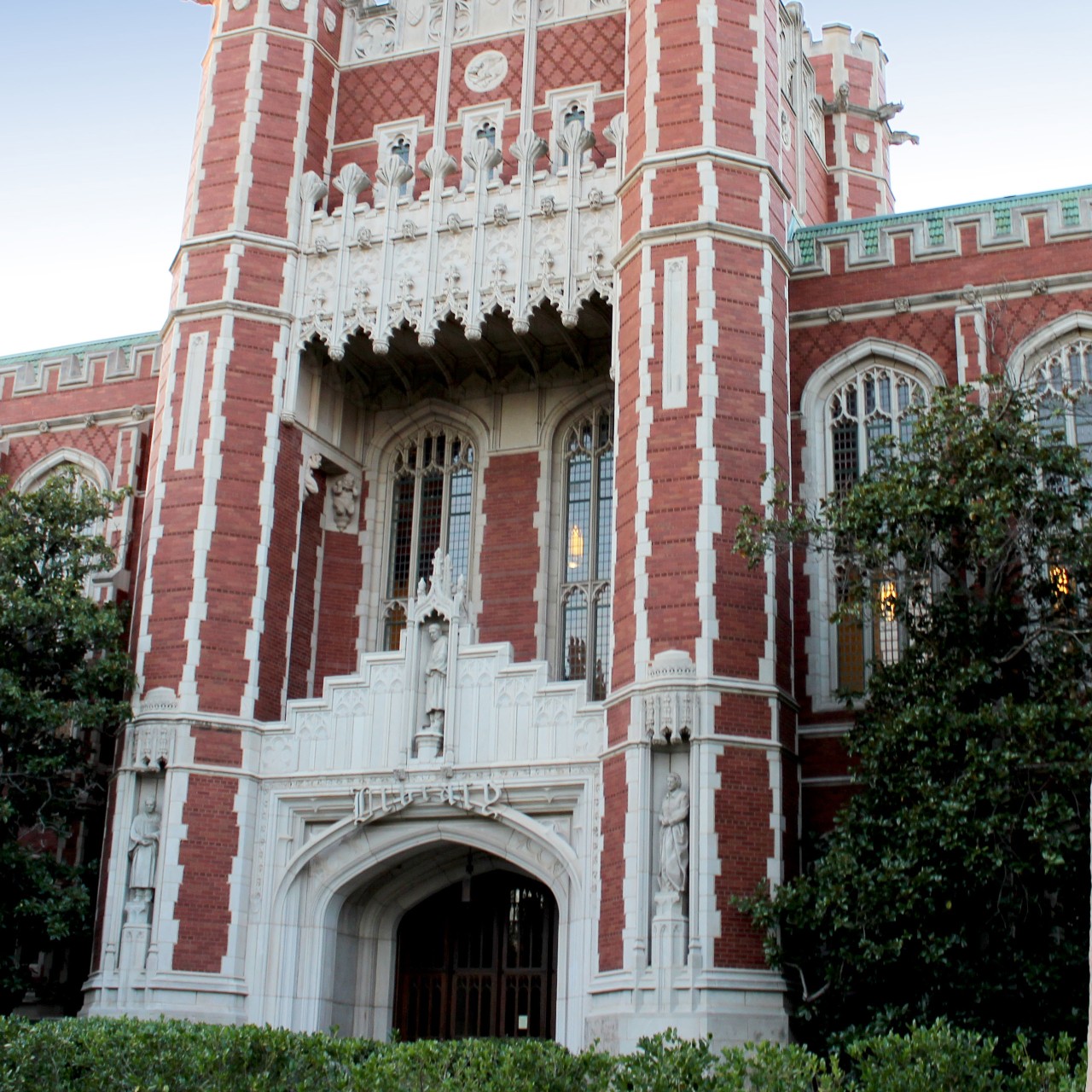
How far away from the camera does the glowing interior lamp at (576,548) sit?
77.0ft

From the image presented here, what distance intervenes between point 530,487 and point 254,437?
4.15m

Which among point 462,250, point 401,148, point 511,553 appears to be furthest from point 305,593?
point 401,148

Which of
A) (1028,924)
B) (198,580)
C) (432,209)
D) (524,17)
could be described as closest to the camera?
(1028,924)

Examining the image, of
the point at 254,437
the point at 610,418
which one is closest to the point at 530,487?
the point at 610,418

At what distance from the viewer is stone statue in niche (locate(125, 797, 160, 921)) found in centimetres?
2011

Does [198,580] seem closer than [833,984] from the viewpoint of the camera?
No

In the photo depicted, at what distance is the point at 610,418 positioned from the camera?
23.9 meters

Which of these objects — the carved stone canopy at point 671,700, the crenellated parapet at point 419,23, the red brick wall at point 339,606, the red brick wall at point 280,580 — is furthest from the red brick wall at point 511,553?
the crenellated parapet at point 419,23

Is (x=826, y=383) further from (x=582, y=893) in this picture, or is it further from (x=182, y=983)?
(x=182, y=983)

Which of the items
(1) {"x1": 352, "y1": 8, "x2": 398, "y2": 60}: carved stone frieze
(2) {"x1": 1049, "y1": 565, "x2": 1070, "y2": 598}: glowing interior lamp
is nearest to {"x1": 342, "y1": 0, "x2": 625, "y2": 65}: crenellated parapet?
(1) {"x1": 352, "y1": 8, "x2": 398, "y2": 60}: carved stone frieze

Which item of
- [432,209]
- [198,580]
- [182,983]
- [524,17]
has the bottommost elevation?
[182,983]

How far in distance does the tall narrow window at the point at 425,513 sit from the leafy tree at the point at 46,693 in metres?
4.21

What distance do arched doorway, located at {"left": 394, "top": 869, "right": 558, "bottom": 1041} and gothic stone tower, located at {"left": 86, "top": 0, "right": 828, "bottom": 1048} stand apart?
52 mm

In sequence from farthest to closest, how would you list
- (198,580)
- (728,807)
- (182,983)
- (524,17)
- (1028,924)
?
(524,17)
(198,580)
(182,983)
(728,807)
(1028,924)
